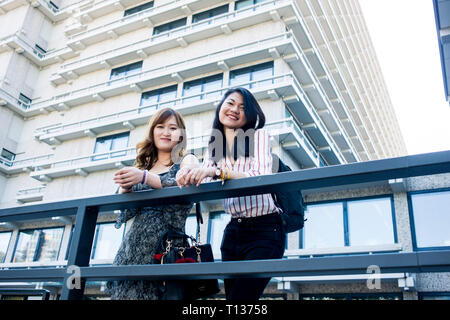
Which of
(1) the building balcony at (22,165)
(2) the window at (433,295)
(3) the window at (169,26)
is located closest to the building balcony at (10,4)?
(1) the building balcony at (22,165)

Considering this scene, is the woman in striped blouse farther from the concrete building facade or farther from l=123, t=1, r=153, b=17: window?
l=123, t=1, r=153, b=17: window

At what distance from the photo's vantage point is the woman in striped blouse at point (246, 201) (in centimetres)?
192

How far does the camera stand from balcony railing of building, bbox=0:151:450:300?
1.17 meters

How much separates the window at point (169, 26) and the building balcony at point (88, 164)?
7575 millimetres

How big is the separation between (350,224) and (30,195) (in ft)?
59.5

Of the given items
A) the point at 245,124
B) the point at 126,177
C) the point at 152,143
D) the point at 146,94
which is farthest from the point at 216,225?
the point at 126,177

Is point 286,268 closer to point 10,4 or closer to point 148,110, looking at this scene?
point 148,110

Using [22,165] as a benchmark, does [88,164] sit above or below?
below

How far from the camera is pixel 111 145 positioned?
72.4 ft

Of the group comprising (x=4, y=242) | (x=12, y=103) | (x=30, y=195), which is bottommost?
(x=4, y=242)

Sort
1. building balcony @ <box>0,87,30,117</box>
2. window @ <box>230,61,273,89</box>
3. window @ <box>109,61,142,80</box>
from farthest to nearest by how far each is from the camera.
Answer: building balcony @ <box>0,87,30,117</box> → window @ <box>109,61,142,80</box> → window @ <box>230,61,273,89</box>

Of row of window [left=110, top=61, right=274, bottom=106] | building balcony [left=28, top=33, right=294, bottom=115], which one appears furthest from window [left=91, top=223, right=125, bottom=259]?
building balcony [left=28, top=33, right=294, bottom=115]

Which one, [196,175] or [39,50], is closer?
[196,175]

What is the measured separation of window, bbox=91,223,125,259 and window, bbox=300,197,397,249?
295 inches
